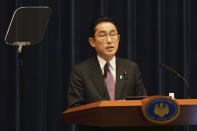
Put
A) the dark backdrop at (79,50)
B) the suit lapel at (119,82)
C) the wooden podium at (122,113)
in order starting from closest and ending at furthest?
the wooden podium at (122,113) < the suit lapel at (119,82) < the dark backdrop at (79,50)

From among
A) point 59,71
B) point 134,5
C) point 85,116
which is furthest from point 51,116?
point 85,116

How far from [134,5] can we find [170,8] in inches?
12.7

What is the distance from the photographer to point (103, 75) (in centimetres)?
210

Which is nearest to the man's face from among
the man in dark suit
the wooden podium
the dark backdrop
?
the man in dark suit

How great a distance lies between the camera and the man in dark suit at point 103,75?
2066 mm

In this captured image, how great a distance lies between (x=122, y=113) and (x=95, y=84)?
69 centimetres

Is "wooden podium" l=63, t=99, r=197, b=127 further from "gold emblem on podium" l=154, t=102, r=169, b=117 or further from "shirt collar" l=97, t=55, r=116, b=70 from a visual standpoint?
"shirt collar" l=97, t=55, r=116, b=70

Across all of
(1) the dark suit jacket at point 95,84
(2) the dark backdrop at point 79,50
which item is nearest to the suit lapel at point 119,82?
(1) the dark suit jacket at point 95,84

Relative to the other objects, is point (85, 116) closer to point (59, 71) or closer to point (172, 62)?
point (59, 71)

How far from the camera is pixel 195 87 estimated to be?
3.30m

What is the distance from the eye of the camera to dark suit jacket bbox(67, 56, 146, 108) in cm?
206

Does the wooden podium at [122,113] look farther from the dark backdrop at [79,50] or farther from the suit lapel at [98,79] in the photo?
the dark backdrop at [79,50]

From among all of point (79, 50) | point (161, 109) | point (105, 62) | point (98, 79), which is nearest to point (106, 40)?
point (105, 62)

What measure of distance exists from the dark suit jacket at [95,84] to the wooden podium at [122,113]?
0.58m
